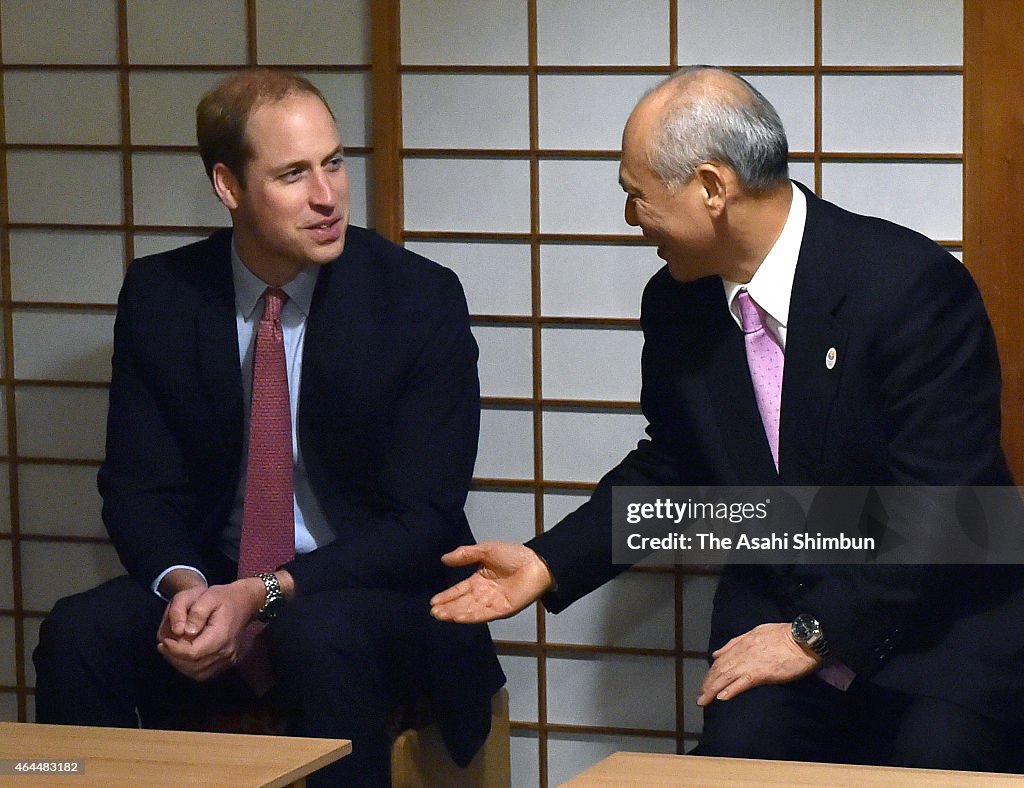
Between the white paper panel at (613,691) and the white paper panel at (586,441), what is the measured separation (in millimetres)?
416

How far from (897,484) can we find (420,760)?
1.06 meters

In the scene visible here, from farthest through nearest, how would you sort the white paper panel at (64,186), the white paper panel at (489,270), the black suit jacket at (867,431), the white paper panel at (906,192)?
the white paper panel at (64,186) < the white paper panel at (489,270) < the white paper panel at (906,192) < the black suit jacket at (867,431)

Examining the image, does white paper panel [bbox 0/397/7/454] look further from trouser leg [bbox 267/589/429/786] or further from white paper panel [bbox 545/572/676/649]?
white paper panel [bbox 545/572/676/649]

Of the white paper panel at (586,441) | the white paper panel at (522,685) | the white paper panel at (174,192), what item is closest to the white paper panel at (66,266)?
the white paper panel at (174,192)

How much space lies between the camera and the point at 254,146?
2789 millimetres

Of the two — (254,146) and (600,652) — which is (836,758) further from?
(254,146)

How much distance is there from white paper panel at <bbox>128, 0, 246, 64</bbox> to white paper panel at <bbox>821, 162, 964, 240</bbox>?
1.33 meters

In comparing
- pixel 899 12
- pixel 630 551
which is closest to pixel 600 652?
pixel 630 551

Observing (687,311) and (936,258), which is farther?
(687,311)

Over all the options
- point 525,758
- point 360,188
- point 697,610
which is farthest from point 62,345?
point 697,610

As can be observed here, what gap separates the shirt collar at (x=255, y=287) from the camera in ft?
9.48

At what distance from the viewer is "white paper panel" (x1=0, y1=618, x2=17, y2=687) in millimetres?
3551

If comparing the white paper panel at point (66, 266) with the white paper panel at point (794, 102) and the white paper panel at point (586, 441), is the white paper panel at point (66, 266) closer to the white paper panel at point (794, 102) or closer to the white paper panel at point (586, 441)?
the white paper panel at point (586, 441)

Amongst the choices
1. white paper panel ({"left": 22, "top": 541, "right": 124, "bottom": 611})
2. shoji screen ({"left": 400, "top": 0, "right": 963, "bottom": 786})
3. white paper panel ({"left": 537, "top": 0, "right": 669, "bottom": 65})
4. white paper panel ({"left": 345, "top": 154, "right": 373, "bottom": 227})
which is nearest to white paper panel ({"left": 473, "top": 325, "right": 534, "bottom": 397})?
shoji screen ({"left": 400, "top": 0, "right": 963, "bottom": 786})
